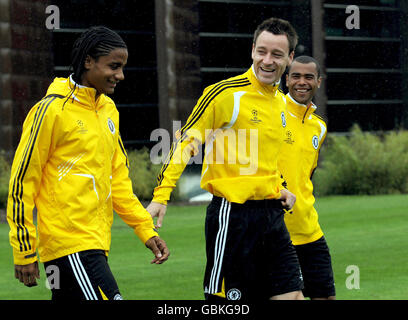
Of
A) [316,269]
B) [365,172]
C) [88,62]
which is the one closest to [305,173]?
[316,269]

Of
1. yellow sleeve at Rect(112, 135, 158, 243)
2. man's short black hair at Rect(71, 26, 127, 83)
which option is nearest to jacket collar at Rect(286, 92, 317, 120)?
yellow sleeve at Rect(112, 135, 158, 243)

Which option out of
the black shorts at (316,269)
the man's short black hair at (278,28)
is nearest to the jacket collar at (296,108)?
the black shorts at (316,269)

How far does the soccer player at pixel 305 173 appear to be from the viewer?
23.0 feet

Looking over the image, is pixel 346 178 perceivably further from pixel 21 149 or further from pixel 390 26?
pixel 21 149

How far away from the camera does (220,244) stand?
565 centimetres

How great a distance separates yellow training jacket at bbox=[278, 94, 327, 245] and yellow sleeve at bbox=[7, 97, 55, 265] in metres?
2.56

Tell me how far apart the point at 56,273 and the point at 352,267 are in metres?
7.12

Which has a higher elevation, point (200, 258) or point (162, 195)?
point (162, 195)

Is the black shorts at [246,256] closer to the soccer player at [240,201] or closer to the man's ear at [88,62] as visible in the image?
the soccer player at [240,201]

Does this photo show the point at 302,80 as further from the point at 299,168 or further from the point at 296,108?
the point at 299,168

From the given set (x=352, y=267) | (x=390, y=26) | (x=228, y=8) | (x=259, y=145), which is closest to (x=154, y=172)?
(x=228, y=8)

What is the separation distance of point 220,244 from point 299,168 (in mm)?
1621

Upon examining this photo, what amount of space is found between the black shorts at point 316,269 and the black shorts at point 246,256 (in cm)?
152
